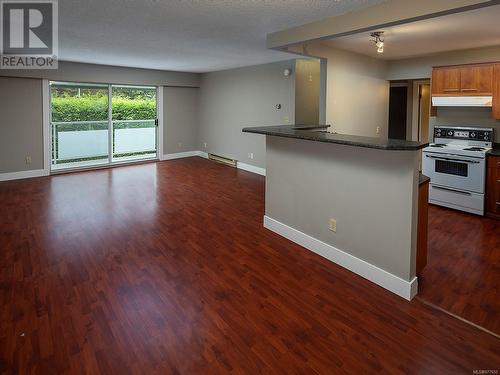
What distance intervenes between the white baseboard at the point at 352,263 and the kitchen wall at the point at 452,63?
351 cm

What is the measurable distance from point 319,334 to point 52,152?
7.06 meters

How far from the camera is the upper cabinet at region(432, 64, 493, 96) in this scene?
468 cm

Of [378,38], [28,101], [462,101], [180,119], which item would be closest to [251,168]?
[180,119]

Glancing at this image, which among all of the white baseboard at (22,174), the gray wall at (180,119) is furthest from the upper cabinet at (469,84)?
the white baseboard at (22,174)

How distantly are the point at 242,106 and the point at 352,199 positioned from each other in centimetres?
521

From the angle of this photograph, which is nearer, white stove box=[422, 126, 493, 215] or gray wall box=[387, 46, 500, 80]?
white stove box=[422, 126, 493, 215]

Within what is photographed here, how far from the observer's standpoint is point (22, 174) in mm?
6750

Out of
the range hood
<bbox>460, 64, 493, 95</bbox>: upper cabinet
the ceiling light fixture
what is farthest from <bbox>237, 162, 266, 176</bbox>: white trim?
<bbox>460, 64, 493, 95</bbox>: upper cabinet

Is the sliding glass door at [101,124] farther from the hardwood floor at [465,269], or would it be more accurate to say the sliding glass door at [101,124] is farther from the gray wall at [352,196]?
the hardwood floor at [465,269]

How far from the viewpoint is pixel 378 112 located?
5.91 m

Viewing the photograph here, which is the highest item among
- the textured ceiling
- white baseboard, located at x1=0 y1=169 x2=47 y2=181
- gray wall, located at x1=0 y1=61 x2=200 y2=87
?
gray wall, located at x1=0 y1=61 x2=200 y2=87

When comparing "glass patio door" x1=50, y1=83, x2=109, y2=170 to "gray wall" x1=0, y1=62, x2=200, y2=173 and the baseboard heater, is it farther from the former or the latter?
the baseboard heater

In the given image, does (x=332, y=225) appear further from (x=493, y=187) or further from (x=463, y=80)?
(x=463, y=80)

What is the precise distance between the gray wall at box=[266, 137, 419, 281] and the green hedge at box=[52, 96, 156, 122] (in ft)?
17.8
